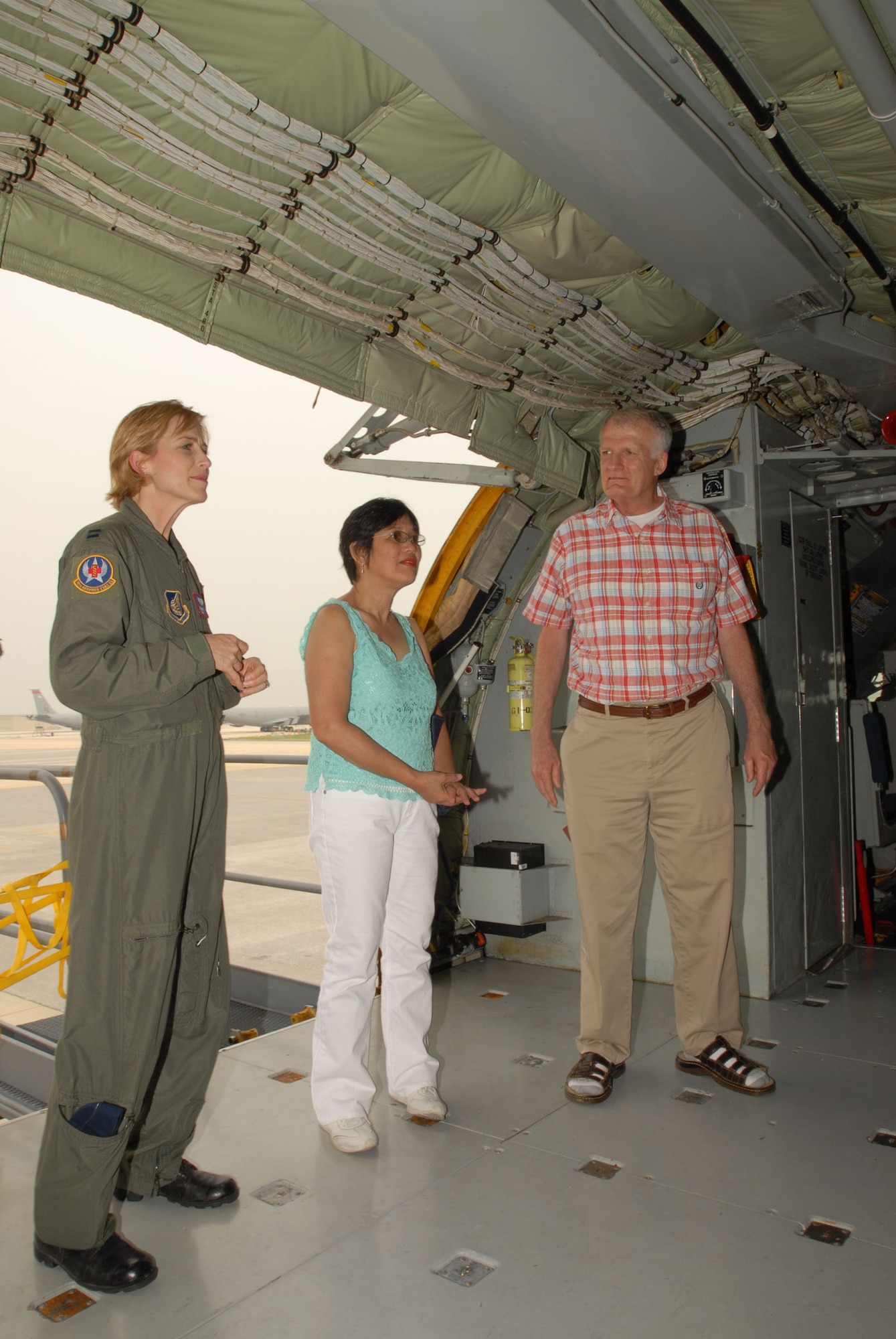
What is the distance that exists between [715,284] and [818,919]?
2.98 metres

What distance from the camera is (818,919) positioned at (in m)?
4.33

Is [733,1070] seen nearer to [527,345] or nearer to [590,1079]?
[590,1079]

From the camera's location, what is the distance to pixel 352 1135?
2.39 metres

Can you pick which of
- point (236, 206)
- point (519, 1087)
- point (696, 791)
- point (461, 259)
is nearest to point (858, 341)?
point (461, 259)

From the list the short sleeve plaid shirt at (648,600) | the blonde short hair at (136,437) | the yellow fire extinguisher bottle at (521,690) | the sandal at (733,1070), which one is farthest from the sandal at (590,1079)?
the blonde short hair at (136,437)

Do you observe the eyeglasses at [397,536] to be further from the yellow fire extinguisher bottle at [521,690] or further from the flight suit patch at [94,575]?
the yellow fire extinguisher bottle at [521,690]

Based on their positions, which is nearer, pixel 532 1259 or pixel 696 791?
pixel 532 1259

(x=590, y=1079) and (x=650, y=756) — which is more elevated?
(x=650, y=756)

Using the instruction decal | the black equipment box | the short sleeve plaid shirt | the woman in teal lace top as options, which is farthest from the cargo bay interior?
the short sleeve plaid shirt

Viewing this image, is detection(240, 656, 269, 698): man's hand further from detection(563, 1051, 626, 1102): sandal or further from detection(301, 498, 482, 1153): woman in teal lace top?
detection(563, 1051, 626, 1102): sandal

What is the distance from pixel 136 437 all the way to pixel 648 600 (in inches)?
62.1

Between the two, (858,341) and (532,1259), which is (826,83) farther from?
(532,1259)

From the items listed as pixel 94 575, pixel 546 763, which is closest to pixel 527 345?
pixel 546 763

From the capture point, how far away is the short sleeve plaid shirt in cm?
282
